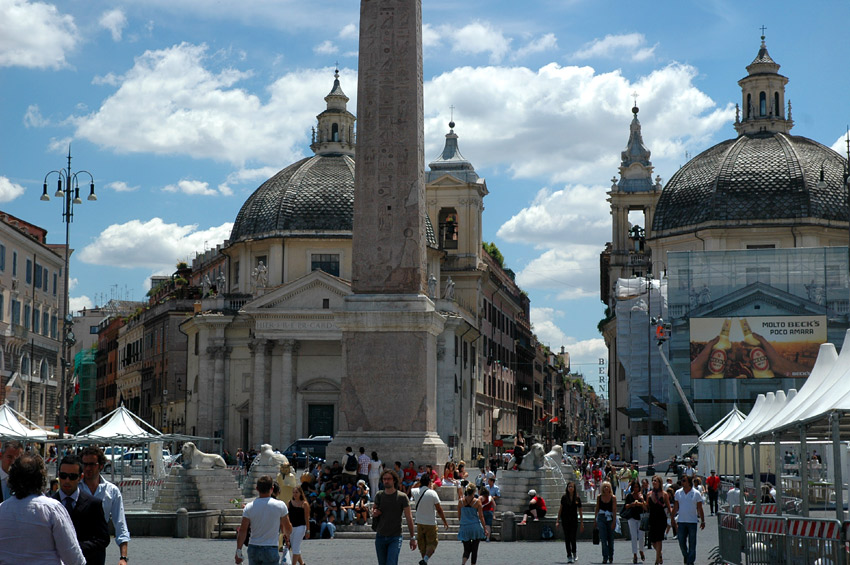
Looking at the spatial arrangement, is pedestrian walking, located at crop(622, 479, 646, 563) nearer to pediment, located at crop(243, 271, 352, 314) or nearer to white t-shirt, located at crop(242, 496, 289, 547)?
white t-shirt, located at crop(242, 496, 289, 547)

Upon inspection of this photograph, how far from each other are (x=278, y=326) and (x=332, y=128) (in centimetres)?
1415

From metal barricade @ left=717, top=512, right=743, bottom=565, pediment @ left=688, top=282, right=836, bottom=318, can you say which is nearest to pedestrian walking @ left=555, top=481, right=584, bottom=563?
metal barricade @ left=717, top=512, right=743, bottom=565

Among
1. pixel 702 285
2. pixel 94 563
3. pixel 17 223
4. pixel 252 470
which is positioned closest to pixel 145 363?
pixel 17 223

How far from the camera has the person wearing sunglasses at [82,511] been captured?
9.16 metres

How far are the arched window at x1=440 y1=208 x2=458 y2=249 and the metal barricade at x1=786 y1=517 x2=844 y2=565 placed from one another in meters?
58.7

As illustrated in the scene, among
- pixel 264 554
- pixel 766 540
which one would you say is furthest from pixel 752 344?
pixel 264 554

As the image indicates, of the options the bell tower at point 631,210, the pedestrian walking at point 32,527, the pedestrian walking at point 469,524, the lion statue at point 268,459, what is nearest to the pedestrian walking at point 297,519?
the pedestrian walking at point 469,524

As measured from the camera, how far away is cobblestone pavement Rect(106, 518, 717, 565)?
1978 centimetres

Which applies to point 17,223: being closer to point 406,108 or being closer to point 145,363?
point 145,363

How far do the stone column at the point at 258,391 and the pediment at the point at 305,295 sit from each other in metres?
1.62

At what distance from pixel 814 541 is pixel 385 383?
13.8 meters

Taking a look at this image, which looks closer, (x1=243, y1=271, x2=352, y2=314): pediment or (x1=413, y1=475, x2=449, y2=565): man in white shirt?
(x1=413, y1=475, x2=449, y2=565): man in white shirt

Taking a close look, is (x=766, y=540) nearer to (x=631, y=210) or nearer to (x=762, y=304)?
(x=762, y=304)

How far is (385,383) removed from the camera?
26.3 m
